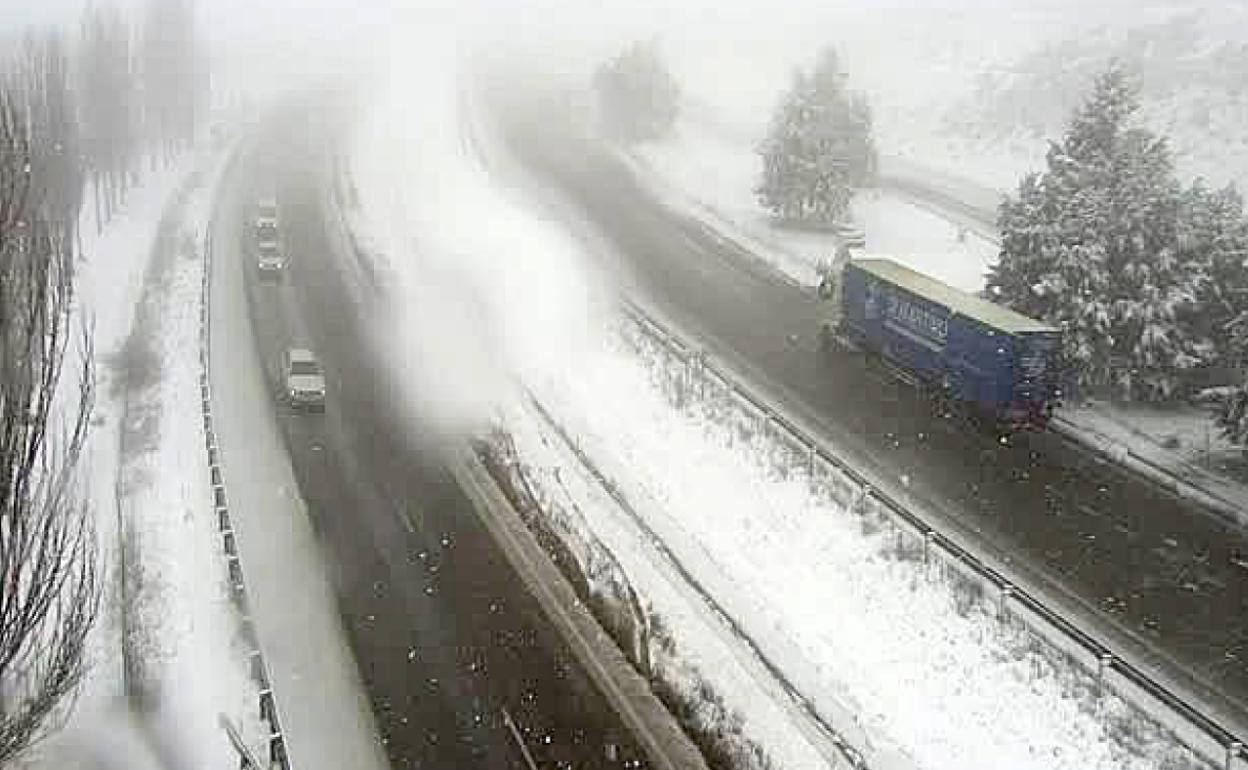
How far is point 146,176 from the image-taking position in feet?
259

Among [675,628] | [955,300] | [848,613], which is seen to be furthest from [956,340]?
[675,628]

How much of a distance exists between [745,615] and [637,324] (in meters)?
21.5

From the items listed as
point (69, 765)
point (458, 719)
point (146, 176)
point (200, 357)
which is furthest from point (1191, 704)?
point (146, 176)

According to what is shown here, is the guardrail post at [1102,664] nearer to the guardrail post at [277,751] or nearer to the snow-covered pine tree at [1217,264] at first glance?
the guardrail post at [277,751]

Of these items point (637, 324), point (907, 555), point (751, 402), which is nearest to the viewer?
point (907, 555)

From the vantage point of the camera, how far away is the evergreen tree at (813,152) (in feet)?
192

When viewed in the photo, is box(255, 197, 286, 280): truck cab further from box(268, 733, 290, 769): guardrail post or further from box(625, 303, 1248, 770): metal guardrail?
box(268, 733, 290, 769): guardrail post

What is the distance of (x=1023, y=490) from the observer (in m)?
30.7

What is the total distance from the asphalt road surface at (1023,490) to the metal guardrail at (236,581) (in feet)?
53.9

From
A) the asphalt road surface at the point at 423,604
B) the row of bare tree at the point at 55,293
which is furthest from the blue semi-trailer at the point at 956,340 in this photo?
the row of bare tree at the point at 55,293

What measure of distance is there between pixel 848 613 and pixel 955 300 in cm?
1516

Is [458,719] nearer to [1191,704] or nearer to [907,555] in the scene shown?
[907,555]

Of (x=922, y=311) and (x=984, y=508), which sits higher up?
(x=922, y=311)

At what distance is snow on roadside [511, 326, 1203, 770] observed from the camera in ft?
67.7
